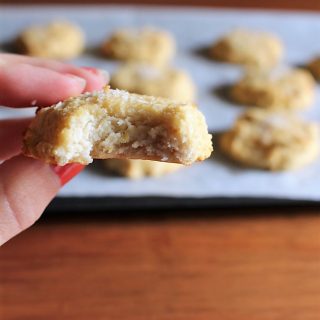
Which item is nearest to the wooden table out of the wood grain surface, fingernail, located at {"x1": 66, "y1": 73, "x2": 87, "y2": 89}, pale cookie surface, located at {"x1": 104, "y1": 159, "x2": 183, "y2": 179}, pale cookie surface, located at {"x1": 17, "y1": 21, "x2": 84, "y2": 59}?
the wood grain surface

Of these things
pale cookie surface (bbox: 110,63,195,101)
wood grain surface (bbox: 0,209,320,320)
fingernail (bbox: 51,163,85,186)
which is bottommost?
wood grain surface (bbox: 0,209,320,320)

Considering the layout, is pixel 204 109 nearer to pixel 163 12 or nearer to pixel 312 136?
pixel 312 136

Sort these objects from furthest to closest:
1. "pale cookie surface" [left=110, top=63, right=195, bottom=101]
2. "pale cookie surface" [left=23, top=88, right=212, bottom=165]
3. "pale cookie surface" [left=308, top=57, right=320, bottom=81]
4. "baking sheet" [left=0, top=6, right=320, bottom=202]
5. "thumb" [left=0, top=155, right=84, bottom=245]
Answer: "pale cookie surface" [left=308, top=57, right=320, bottom=81] < "pale cookie surface" [left=110, top=63, right=195, bottom=101] < "baking sheet" [left=0, top=6, right=320, bottom=202] < "thumb" [left=0, top=155, right=84, bottom=245] < "pale cookie surface" [left=23, top=88, right=212, bottom=165]

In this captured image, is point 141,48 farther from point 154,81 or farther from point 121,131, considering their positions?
point 121,131

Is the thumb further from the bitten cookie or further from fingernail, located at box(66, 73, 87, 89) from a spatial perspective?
the bitten cookie

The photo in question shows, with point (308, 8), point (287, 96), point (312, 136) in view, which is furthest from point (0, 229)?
point (308, 8)

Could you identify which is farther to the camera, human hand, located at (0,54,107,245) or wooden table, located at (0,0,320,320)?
wooden table, located at (0,0,320,320)
